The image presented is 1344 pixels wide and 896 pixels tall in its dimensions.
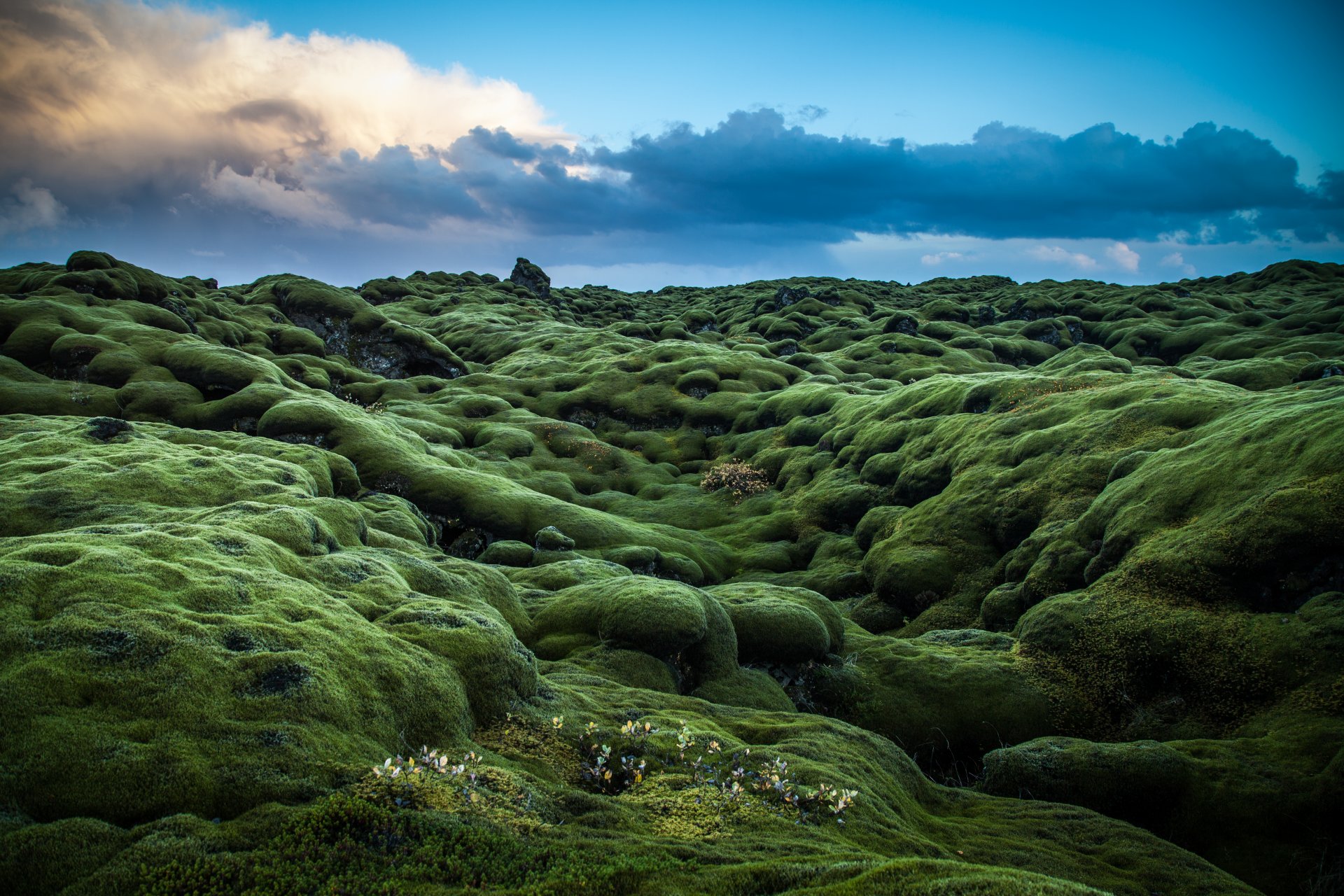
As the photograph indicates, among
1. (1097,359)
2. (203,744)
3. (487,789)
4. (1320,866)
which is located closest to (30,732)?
(203,744)

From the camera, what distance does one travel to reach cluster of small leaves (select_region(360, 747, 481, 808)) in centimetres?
912

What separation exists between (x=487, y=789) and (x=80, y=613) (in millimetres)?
6981

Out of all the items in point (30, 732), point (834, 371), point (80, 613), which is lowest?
point (30, 732)

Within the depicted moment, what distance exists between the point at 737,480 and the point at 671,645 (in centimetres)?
3911

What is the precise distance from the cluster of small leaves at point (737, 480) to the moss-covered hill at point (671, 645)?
47 cm

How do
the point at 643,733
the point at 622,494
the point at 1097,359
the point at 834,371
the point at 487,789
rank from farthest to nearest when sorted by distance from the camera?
the point at 834,371 → the point at 1097,359 → the point at 622,494 → the point at 643,733 → the point at 487,789

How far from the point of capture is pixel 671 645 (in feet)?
68.5

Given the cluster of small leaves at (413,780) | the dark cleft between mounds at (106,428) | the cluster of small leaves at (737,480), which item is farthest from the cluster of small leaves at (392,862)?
the cluster of small leaves at (737,480)

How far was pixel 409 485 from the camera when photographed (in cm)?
4209

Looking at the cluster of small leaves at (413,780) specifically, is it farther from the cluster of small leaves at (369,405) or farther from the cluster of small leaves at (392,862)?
the cluster of small leaves at (369,405)

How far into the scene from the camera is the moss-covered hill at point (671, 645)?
875 cm

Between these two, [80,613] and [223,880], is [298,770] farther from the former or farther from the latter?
[80,613]

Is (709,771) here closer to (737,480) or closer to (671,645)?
(671,645)

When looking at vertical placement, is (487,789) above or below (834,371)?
below
